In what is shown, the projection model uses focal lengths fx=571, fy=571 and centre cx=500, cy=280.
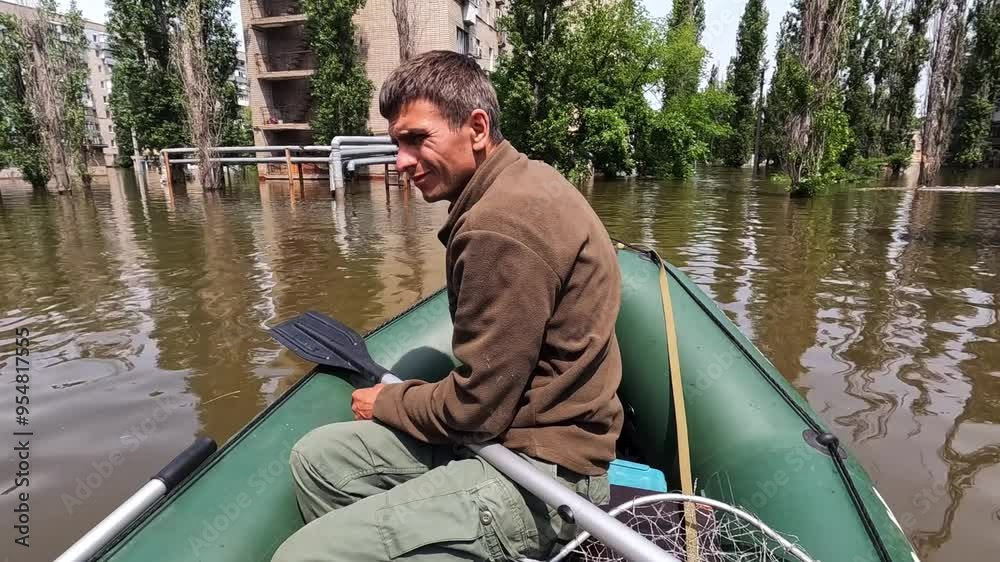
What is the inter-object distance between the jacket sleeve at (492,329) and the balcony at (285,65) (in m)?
25.4

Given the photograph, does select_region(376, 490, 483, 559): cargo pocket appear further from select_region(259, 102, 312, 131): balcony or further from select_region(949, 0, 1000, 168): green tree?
select_region(949, 0, 1000, 168): green tree

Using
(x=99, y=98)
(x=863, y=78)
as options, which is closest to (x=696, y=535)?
(x=863, y=78)

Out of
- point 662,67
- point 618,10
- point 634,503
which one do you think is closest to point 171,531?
point 634,503

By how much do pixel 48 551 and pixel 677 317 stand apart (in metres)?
2.90

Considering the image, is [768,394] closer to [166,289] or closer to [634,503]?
[634,503]

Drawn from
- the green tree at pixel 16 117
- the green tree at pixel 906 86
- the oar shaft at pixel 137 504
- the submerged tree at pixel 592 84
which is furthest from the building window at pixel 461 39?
the oar shaft at pixel 137 504

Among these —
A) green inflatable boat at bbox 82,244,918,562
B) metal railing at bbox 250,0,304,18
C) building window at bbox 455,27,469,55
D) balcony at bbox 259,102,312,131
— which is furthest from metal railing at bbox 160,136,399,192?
green inflatable boat at bbox 82,244,918,562

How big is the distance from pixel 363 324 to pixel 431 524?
386cm

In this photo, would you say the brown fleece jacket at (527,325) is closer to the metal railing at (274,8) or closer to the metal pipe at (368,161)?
the metal pipe at (368,161)

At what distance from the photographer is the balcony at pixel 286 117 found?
24511 mm

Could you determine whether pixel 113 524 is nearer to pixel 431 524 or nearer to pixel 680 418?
pixel 431 524

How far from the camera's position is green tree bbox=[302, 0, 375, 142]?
2161 cm

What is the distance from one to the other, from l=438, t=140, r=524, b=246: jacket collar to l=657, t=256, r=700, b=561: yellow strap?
989 mm

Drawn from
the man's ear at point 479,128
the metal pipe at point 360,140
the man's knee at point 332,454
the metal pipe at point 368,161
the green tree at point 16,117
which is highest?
the green tree at point 16,117
